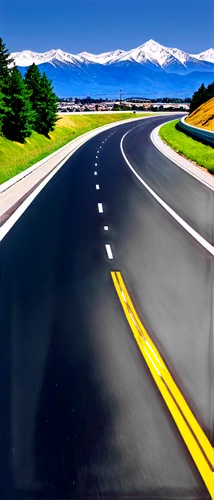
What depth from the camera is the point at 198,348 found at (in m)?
7.06

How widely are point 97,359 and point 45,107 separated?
203 ft

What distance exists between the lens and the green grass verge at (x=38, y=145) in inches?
1299

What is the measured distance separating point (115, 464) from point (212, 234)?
33.3ft

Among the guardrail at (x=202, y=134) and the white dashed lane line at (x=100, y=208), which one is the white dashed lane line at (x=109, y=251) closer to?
the white dashed lane line at (x=100, y=208)

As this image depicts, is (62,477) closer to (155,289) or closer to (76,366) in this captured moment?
(76,366)

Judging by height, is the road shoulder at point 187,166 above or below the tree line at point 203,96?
above

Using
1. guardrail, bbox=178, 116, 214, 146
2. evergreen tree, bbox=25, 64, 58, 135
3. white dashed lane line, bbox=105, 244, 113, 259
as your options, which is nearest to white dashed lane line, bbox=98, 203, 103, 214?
white dashed lane line, bbox=105, 244, 113, 259

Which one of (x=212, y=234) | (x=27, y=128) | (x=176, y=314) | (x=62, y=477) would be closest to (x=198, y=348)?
(x=176, y=314)

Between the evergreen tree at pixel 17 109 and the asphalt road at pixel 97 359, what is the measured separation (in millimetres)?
39683

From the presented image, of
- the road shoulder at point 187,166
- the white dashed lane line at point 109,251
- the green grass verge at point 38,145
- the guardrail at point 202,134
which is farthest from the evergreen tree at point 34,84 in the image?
the white dashed lane line at point 109,251

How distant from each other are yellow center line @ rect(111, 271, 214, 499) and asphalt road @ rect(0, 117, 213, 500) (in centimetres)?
8

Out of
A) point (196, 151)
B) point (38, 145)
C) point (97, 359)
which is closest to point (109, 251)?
point (97, 359)

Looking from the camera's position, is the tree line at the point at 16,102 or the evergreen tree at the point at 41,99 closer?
the tree line at the point at 16,102

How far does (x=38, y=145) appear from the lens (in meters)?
60.2
